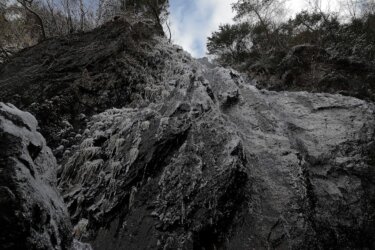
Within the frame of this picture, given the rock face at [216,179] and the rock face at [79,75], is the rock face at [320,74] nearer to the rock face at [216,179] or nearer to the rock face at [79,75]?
the rock face at [216,179]

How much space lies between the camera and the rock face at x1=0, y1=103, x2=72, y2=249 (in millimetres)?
2471

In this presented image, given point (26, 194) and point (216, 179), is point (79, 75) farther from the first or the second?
point (26, 194)

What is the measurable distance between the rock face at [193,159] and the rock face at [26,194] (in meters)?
0.03

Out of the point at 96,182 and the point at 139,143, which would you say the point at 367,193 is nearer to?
the point at 139,143

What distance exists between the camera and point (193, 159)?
5.21 metres

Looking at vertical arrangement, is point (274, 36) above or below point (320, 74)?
above

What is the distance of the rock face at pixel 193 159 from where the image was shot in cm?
464

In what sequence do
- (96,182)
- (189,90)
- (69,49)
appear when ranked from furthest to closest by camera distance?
(69,49) < (189,90) < (96,182)

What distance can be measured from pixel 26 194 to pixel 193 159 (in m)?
2.86

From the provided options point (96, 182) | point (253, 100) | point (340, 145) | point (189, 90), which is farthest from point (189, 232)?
point (253, 100)

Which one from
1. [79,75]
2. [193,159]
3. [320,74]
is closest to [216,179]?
[193,159]

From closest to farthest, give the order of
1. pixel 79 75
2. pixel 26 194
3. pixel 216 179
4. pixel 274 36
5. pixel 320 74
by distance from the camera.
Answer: pixel 26 194 < pixel 216 179 < pixel 79 75 < pixel 320 74 < pixel 274 36

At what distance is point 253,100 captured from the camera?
298 inches

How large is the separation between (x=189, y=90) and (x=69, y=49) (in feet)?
11.9
